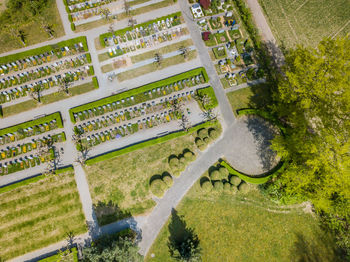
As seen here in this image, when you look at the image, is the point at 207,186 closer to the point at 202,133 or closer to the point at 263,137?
the point at 202,133

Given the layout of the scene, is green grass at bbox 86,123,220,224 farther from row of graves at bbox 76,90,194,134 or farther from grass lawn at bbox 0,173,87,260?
row of graves at bbox 76,90,194,134

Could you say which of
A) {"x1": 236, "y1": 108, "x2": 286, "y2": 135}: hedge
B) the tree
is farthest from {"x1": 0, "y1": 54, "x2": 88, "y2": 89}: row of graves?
the tree

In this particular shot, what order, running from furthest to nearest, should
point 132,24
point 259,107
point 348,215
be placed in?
point 132,24
point 259,107
point 348,215

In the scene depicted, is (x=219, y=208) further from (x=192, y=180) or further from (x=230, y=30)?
(x=230, y=30)

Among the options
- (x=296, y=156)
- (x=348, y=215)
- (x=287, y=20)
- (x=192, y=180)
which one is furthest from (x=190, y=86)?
(x=348, y=215)

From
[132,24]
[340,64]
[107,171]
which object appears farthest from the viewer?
[132,24]

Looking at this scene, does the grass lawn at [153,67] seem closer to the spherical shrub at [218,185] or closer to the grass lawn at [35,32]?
the grass lawn at [35,32]
